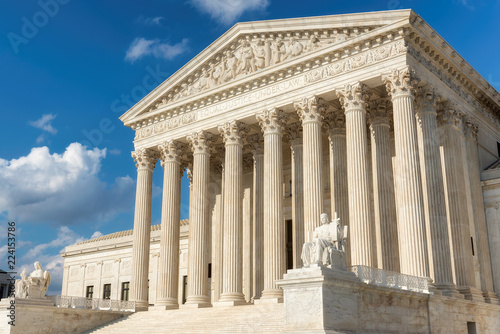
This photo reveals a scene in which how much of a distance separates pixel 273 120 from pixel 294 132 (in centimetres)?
357

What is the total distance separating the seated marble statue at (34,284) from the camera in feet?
106

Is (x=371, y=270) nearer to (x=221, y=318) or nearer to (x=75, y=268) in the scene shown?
(x=221, y=318)

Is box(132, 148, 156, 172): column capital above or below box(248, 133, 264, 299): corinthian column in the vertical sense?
above

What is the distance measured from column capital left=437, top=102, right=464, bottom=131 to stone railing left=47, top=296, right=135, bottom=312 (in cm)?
2263

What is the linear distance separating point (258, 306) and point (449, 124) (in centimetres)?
1475

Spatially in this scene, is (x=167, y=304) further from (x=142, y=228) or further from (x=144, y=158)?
(x=144, y=158)

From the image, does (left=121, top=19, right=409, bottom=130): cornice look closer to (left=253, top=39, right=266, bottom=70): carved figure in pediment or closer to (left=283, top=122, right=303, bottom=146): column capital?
(left=253, top=39, right=266, bottom=70): carved figure in pediment

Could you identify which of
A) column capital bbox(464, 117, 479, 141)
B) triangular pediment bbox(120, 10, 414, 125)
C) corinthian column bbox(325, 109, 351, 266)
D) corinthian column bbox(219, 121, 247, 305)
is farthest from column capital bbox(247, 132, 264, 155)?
column capital bbox(464, 117, 479, 141)

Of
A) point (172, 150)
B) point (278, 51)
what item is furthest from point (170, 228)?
point (278, 51)

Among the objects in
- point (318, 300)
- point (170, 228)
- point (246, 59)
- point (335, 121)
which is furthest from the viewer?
point (170, 228)

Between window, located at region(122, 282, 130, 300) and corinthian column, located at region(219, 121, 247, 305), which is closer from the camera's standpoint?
corinthian column, located at region(219, 121, 247, 305)

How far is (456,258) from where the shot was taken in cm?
2991

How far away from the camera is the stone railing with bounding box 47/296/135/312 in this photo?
112ft

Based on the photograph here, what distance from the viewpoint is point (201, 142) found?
3859 centimetres
